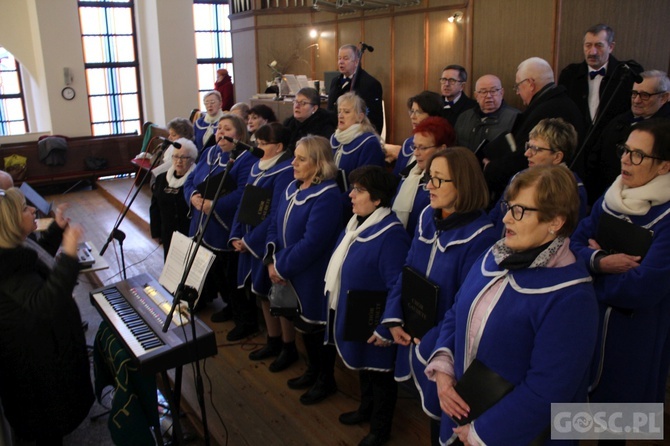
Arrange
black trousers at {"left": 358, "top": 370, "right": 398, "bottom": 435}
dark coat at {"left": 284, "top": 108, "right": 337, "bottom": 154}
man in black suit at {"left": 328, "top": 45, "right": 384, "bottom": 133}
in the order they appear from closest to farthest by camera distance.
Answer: black trousers at {"left": 358, "top": 370, "right": 398, "bottom": 435} → dark coat at {"left": 284, "top": 108, "right": 337, "bottom": 154} → man in black suit at {"left": 328, "top": 45, "right": 384, "bottom": 133}

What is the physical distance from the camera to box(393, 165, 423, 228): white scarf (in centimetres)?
273

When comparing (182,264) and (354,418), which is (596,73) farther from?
(182,264)

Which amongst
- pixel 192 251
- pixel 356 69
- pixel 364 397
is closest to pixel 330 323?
pixel 364 397

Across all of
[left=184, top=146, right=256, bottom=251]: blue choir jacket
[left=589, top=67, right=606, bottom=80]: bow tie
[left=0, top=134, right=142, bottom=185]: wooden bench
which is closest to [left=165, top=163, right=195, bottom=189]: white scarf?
[left=184, top=146, right=256, bottom=251]: blue choir jacket

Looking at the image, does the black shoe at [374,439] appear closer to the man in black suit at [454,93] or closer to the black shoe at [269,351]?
the black shoe at [269,351]

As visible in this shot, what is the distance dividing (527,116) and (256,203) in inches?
63.8

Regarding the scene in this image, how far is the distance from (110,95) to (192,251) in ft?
29.5

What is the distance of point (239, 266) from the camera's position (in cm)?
363

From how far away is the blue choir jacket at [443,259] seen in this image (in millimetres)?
1990

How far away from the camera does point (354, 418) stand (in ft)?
9.20

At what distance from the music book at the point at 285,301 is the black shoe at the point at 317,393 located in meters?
0.42

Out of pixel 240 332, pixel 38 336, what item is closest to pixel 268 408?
pixel 240 332

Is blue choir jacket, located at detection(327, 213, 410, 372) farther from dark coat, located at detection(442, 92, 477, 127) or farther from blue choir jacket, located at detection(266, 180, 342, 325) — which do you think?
dark coat, located at detection(442, 92, 477, 127)

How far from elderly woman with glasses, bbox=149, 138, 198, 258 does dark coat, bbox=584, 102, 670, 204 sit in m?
2.70
